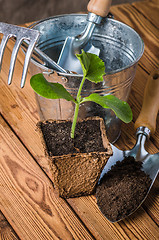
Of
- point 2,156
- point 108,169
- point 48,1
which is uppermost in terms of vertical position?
point 108,169

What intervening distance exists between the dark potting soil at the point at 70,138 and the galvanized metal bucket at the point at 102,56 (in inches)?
3.0

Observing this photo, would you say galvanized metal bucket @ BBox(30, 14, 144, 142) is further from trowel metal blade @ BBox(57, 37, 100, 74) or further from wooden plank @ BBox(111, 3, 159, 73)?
wooden plank @ BBox(111, 3, 159, 73)

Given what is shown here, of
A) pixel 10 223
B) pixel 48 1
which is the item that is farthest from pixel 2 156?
pixel 48 1

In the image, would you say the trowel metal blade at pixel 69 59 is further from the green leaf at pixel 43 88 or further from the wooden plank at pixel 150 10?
the wooden plank at pixel 150 10

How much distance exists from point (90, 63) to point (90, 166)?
201mm

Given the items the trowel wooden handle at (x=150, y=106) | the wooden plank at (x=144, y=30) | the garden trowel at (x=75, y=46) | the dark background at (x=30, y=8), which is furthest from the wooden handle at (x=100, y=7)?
the dark background at (x=30, y=8)

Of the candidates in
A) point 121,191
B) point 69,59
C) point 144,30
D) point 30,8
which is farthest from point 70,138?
point 30,8

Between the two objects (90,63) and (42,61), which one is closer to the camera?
(90,63)

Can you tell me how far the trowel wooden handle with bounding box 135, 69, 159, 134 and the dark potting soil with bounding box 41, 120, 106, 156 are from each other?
188mm

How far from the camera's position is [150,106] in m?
0.85

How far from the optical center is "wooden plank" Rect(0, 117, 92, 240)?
0.64 meters

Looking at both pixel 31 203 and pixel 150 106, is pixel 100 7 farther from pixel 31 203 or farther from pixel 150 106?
pixel 31 203

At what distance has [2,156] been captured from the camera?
2.58 ft

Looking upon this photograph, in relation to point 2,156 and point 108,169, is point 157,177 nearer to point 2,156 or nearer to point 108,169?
point 108,169
